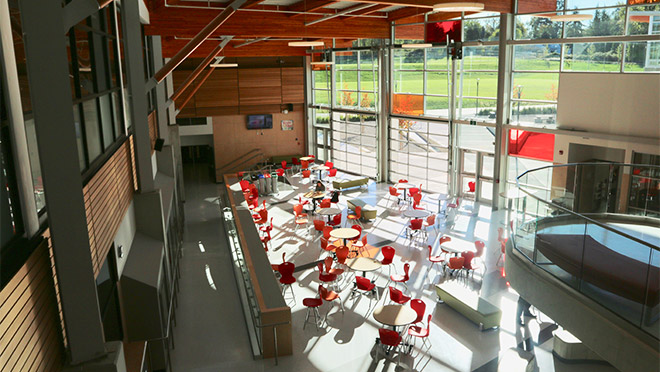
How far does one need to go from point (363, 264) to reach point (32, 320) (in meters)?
7.98

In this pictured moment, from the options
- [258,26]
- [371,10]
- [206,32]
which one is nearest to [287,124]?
[371,10]

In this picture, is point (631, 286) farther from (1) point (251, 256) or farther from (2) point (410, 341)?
(1) point (251, 256)

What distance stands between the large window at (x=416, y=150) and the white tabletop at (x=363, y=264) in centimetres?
926

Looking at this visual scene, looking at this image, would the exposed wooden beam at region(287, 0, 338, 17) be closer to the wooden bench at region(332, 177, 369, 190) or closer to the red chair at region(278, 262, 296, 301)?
the wooden bench at region(332, 177, 369, 190)

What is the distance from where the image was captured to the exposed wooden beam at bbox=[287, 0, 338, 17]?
15.8 metres

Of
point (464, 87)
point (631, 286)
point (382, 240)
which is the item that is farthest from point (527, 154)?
point (631, 286)

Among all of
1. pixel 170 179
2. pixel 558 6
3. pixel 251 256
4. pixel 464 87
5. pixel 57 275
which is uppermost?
pixel 558 6

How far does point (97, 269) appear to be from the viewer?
6.01 metres

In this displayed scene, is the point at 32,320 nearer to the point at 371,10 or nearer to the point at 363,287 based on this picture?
the point at 363,287

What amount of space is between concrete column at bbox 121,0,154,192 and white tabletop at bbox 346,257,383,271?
4.81 m

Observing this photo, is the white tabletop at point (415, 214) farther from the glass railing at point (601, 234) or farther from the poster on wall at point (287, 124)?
the poster on wall at point (287, 124)

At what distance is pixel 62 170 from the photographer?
4.25 m

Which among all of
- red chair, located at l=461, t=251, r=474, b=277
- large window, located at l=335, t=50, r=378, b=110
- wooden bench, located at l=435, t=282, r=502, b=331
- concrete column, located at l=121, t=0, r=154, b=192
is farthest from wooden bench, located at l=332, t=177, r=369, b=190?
concrete column, located at l=121, t=0, r=154, b=192

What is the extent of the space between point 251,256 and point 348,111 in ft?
46.1
